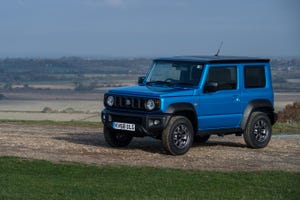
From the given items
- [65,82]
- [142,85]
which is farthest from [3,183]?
[65,82]

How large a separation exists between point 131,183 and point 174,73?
423 centimetres

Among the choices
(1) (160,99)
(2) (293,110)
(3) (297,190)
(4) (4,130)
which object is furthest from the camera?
(2) (293,110)

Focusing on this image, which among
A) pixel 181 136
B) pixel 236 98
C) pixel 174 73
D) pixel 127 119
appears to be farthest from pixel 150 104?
pixel 236 98

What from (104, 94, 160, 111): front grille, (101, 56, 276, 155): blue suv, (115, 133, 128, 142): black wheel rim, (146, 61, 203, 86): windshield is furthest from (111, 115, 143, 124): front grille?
(146, 61, 203, 86): windshield

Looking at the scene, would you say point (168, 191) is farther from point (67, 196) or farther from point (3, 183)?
point (3, 183)

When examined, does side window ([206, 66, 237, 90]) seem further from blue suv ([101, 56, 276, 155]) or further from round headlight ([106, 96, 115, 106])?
round headlight ([106, 96, 115, 106])

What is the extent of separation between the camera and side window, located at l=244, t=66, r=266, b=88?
1423 centimetres

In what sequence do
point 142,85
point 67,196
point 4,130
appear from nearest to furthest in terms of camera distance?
1. point 67,196
2. point 142,85
3. point 4,130

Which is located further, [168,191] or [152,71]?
[152,71]

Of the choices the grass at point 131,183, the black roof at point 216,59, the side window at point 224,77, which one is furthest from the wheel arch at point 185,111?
the grass at point 131,183

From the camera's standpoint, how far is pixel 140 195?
9.17 meters

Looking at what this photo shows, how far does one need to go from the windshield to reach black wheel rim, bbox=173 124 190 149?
948 mm

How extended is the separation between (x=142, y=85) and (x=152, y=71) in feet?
1.30

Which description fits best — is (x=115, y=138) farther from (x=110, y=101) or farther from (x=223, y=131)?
(x=223, y=131)
